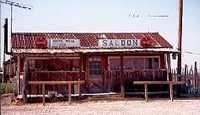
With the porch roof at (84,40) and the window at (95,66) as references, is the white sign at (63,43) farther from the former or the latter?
the window at (95,66)

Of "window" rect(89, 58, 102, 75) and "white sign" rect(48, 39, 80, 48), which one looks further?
"window" rect(89, 58, 102, 75)

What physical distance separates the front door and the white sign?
4.28ft

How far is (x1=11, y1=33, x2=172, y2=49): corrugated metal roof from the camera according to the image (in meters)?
25.1

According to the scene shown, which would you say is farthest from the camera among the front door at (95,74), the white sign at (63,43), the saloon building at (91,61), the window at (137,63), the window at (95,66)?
the window at (137,63)

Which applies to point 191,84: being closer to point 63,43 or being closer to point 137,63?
point 137,63

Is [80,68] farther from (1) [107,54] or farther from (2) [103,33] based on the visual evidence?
(2) [103,33]

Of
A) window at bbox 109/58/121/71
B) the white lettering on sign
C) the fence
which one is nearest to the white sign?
the white lettering on sign

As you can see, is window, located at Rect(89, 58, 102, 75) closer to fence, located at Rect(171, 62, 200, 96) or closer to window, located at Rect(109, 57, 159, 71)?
window, located at Rect(109, 57, 159, 71)

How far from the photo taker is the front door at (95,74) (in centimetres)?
2500

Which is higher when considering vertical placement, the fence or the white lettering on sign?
the white lettering on sign

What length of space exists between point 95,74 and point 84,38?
296 centimetres

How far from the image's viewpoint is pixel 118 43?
82.4ft

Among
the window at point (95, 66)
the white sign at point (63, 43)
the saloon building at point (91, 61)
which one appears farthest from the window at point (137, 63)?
the white sign at point (63, 43)

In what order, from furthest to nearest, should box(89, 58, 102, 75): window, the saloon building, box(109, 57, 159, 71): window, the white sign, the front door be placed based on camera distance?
box(109, 57, 159, 71): window, box(89, 58, 102, 75): window, the front door, the white sign, the saloon building
